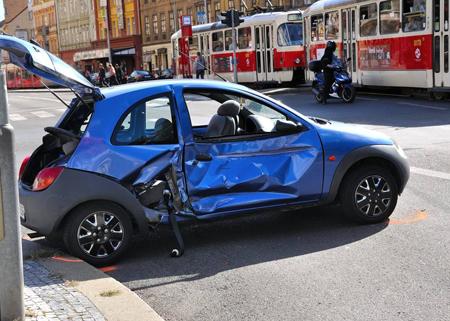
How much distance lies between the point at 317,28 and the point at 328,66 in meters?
5.48

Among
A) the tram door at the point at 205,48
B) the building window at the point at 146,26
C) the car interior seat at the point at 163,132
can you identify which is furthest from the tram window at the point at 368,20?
the building window at the point at 146,26

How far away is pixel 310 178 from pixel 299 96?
17907 millimetres

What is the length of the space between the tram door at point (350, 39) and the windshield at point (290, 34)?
5837 mm

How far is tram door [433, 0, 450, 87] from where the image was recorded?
17.4 meters

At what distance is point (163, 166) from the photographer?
5.88 metres

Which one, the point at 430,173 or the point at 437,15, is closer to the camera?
the point at 430,173

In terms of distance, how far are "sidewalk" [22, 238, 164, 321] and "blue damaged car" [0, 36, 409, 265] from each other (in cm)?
30

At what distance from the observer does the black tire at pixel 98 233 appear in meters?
5.68

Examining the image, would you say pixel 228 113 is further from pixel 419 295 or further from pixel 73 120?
pixel 419 295

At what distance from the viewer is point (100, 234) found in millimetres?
5750

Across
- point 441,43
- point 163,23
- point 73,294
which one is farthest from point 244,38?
point 163,23

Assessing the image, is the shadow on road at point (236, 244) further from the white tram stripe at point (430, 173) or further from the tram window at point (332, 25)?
the tram window at point (332, 25)

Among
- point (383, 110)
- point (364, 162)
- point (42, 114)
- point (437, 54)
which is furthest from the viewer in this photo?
point (42, 114)

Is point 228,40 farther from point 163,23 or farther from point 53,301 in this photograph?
point 163,23
